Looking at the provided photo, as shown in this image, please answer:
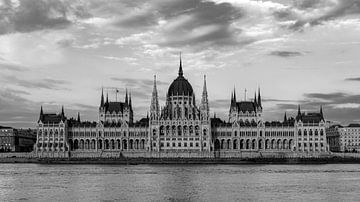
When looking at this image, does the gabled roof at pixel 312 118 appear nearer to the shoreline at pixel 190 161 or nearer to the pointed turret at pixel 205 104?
the shoreline at pixel 190 161

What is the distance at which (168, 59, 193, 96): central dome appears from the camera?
180 m

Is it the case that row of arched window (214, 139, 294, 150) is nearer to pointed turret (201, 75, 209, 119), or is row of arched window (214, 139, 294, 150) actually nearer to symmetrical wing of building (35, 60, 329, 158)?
symmetrical wing of building (35, 60, 329, 158)

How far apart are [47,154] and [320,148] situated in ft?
225

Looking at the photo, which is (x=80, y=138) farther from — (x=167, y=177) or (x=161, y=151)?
(x=167, y=177)

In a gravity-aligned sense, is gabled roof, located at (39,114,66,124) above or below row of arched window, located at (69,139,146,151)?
above

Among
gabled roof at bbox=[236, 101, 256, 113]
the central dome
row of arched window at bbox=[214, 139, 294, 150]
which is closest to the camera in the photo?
row of arched window at bbox=[214, 139, 294, 150]

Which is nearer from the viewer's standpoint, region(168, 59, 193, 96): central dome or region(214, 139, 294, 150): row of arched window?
region(214, 139, 294, 150): row of arched window

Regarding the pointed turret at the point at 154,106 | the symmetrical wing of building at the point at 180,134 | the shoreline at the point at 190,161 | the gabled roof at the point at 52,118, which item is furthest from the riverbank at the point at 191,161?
the pointed turret at the point at 154,106

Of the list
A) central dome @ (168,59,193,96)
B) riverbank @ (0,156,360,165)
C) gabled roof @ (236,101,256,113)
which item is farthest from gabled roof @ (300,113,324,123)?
central dome @ (168,59,193,96)

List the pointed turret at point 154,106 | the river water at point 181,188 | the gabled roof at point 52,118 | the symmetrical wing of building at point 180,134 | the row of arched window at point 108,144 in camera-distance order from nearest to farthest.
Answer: the river water at point 181,188, the symmetrical wing of building at point 180,134, the pointed turret at point 154,106, the row of arched window at point 108,144, the gabled roof at point 52,118

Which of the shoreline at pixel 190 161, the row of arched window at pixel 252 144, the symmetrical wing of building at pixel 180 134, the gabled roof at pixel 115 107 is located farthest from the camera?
the gabled roof at pixel 115 107

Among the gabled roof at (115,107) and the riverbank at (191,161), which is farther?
the gabled roof at (115,107)

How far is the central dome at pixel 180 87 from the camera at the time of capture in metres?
180

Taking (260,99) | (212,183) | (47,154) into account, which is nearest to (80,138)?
(47,154)
